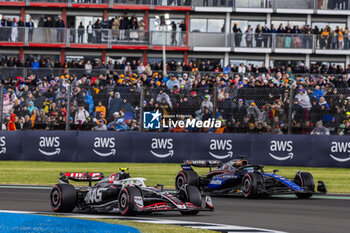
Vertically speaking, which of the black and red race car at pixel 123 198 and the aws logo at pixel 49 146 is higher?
the black and red race car at pixel 123 198

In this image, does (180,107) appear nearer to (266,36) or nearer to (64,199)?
(64,199)

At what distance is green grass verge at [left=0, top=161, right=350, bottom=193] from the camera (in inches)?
802

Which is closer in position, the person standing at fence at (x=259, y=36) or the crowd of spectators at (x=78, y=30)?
the person standing at fence at (x=259, y=36)

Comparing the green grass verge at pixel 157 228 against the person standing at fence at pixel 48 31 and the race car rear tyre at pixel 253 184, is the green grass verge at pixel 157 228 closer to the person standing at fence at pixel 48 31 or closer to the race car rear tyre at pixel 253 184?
the race car rear tyre at pixel 253 184

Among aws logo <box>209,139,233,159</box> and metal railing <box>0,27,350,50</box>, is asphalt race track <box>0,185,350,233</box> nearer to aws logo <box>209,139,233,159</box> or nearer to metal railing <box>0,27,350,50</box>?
aws logo <box>209,139,233,159</box>

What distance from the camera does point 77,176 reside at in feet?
42.9

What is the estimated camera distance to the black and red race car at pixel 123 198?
1212 cm

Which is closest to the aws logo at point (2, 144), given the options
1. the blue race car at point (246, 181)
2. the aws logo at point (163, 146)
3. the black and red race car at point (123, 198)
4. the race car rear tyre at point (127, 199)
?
the aws logo at point (163, 146)

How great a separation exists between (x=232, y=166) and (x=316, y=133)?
27.8ft

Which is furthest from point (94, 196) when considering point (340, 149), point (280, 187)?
point (340, 149)

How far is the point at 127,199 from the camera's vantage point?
39.6ft

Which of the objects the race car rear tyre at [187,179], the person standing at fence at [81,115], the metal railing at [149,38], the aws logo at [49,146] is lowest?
the aws logo at [49,146]

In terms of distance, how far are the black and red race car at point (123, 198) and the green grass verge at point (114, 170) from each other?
641 cm

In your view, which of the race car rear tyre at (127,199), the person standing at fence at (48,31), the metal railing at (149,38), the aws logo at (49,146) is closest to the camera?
the race car rear tyre at (127,199)
